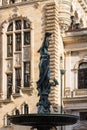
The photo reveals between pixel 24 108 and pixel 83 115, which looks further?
pixel 83 115

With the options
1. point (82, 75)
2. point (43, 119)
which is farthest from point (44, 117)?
point (82, 75)

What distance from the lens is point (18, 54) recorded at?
4206cm

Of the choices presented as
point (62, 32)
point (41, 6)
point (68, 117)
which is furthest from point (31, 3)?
point (68, 117)

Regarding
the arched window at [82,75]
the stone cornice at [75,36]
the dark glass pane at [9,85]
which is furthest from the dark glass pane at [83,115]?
the dark glass pane at [9,85]

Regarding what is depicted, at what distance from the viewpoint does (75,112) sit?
40.9 meters

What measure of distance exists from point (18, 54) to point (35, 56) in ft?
5.38

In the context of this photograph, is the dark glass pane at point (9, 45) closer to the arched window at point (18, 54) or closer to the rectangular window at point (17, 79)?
the arched window at point (18, 54)

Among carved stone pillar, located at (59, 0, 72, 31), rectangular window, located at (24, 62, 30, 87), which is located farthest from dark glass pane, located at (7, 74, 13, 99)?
carved stone pillar, located at (59, 0, 72, 31)

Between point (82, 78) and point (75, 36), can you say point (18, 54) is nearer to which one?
point (75, 36)

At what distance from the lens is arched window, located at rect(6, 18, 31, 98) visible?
41.4 meters

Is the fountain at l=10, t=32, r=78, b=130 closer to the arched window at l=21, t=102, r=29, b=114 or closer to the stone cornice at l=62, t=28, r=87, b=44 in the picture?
the arched window at l=21, t=102, r=29, b=114

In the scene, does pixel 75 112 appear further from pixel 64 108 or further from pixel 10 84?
pixel 10 84

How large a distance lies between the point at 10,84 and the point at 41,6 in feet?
23.1

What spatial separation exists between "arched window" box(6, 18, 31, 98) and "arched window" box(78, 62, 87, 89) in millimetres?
4348
